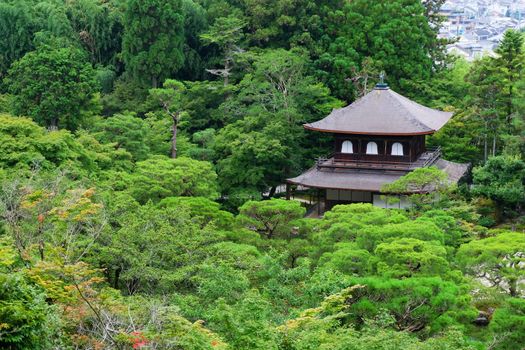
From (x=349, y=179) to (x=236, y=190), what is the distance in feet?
17.1

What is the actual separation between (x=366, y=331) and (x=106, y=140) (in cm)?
2105

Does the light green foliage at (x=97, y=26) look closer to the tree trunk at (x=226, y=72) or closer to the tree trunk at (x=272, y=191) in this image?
the tree trunk at (x=226, y=72)

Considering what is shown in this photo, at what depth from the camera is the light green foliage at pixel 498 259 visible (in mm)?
22578

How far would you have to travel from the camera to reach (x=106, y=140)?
3588cm

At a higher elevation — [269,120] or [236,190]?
[269,120]

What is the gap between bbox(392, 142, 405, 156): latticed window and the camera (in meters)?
35.0

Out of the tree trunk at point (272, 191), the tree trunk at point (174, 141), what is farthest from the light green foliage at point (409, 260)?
the tree trunk at point (174, 141)

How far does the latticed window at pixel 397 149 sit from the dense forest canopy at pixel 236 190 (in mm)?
2835

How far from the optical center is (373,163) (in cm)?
3503

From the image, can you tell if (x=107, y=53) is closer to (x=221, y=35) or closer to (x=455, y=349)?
(x=221, y=35)

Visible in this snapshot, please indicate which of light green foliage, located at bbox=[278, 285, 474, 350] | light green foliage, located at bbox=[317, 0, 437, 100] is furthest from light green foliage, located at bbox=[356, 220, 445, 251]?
light green foliage, located at bbox=[317, 0, 437, 100]

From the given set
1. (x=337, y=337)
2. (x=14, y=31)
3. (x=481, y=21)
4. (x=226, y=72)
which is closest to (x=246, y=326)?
(x=337, y=337)

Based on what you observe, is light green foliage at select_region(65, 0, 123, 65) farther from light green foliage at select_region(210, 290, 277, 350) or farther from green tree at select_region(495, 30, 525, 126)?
light green foliage at select_region(210, 290, 277, 350)

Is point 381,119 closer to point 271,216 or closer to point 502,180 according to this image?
point 502,180
